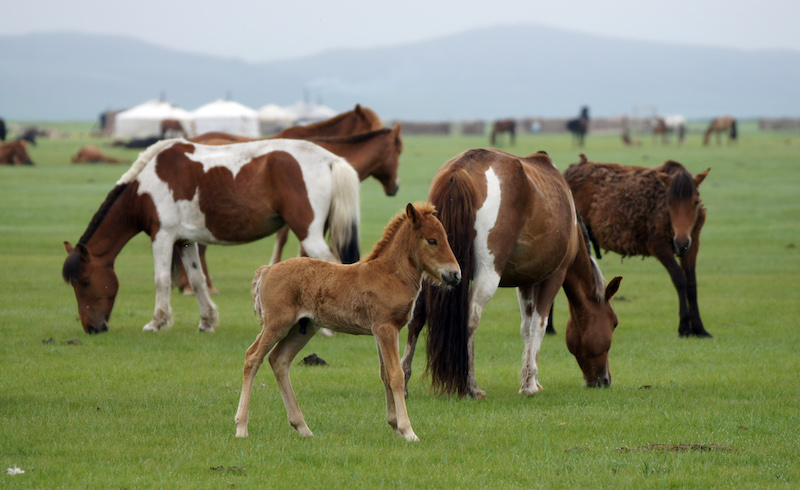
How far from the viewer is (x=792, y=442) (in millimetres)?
6270

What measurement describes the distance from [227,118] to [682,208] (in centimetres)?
4884

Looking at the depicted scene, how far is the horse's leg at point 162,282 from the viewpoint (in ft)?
36.2

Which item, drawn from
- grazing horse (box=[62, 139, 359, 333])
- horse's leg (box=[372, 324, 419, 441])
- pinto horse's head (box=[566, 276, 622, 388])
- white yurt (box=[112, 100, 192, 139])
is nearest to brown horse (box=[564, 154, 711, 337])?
pinto horse's head (box=[566, 276, 622, 388])

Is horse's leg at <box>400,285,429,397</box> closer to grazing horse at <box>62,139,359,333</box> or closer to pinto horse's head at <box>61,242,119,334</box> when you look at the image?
grazing horse at <box>62,139,359,333</box>

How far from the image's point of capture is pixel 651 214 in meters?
11.6

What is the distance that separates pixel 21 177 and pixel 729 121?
47784 mm

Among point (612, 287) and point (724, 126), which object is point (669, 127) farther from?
point (612, 287)

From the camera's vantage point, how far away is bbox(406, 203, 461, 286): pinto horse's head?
605cm

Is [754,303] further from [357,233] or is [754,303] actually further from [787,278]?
[357,233]

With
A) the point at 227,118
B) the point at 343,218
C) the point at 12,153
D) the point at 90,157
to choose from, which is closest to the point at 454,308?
the point at 343,218

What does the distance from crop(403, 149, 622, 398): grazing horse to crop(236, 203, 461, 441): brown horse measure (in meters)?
1.13

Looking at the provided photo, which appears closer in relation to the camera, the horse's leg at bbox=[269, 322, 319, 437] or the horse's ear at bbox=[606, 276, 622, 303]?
the horse's leg at bbox=[269, 322, 319, 437]

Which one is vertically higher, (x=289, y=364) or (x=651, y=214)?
(x=651, y=214)

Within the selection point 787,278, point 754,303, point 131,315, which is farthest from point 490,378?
point 787,278
